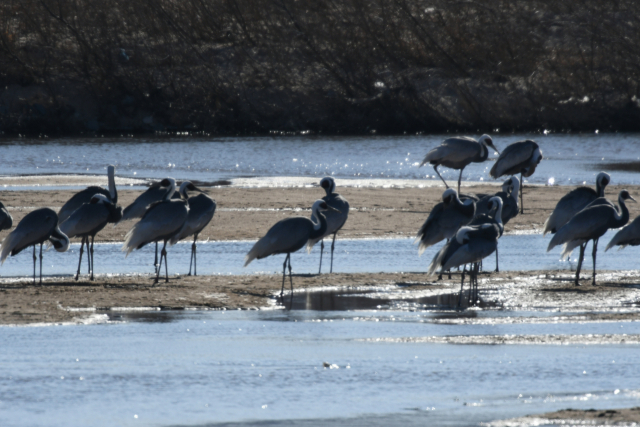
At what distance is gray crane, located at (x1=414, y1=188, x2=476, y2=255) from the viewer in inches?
519

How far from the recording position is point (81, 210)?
1327 cm

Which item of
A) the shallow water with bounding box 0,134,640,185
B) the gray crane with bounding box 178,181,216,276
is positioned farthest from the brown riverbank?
the shallow water with bounding box 0,134,640,185

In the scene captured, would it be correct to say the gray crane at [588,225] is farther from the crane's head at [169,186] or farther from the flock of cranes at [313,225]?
the crane's head at [169,186]

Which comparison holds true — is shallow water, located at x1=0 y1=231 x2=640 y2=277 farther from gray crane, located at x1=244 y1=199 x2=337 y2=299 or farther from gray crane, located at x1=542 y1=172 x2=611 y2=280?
gray crane, located at x1=244 y1=199 x2=337 y2=299

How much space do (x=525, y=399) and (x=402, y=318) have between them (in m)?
3.13

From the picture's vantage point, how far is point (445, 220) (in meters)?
13.2

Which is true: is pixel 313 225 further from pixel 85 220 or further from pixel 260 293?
pixel 85 220

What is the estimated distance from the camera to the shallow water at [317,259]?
13539 mm

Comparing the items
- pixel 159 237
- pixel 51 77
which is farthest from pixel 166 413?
pixel 51 77

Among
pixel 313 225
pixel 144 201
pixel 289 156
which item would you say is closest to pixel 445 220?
pixel 313 225

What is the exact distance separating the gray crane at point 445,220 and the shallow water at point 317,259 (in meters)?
0.53

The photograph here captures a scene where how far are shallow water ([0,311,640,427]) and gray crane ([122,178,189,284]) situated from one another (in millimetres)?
2971

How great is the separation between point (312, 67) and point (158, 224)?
4026 cm

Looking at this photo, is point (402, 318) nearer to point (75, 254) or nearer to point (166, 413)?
point (166, 413)
